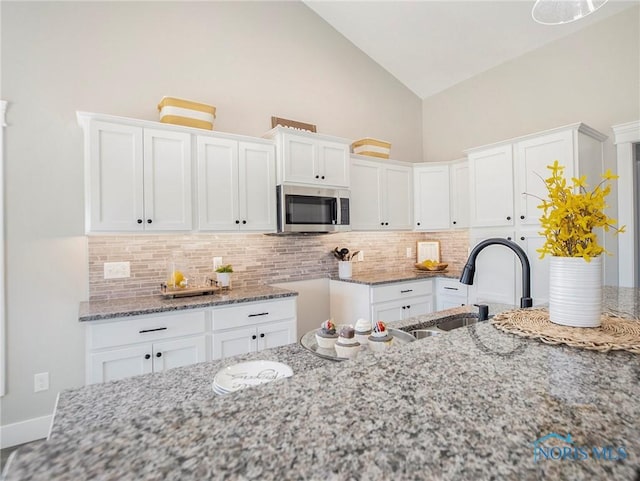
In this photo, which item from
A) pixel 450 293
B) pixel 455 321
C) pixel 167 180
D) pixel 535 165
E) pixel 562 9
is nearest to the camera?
pixel 562 9

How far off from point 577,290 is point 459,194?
3379 millimetres

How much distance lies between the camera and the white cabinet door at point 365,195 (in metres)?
3.84

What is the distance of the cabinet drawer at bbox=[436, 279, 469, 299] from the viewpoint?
3893mm

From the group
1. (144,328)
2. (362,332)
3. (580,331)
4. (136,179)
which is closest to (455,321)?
(362,332)

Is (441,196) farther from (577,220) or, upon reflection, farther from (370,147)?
(577,220)

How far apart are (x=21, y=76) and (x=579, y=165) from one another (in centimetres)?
448

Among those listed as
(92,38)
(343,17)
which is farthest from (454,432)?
(343,17)

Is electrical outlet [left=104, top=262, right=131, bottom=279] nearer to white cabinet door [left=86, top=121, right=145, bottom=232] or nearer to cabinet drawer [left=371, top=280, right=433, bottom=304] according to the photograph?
white cabinet door [left=86, top=121, right=145, bottom=232]

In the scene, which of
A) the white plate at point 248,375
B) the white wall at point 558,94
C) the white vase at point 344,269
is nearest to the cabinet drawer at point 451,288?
the white vase at point 344,269

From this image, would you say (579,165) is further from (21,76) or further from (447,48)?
(21,76)

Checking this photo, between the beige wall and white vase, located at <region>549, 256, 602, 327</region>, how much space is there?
311 centimetres

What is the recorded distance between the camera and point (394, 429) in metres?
0.50

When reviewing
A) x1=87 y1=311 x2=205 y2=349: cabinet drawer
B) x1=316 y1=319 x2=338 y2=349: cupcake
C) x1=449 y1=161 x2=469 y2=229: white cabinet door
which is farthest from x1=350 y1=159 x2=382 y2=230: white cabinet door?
x1=316 y1=319 x2=338 y2=349: cupcake

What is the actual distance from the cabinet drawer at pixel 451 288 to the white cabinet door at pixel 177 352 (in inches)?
109
